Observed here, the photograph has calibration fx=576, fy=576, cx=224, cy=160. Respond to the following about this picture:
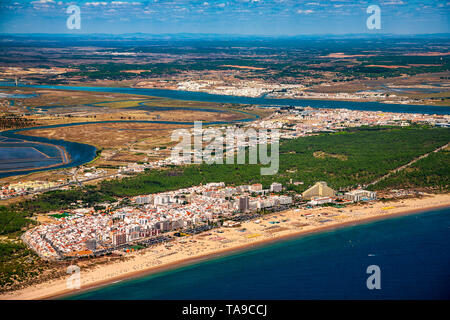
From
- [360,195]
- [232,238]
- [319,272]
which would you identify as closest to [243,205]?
[232,238]

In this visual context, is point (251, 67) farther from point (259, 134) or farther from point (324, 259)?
point (324, 259)

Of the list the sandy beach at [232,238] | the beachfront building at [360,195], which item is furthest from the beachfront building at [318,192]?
the sandy beach at [232,238]

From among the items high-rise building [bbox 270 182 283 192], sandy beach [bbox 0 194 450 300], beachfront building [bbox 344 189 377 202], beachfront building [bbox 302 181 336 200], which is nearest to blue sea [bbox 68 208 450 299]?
sandy beach [bbox 0 194 450 300]

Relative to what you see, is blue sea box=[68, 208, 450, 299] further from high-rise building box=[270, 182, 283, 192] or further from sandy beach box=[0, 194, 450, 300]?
high-rise building box=[270, 182, 283, 192]

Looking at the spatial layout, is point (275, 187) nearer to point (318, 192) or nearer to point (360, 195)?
point (318, 192)

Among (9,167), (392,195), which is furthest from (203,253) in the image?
(9,167)
